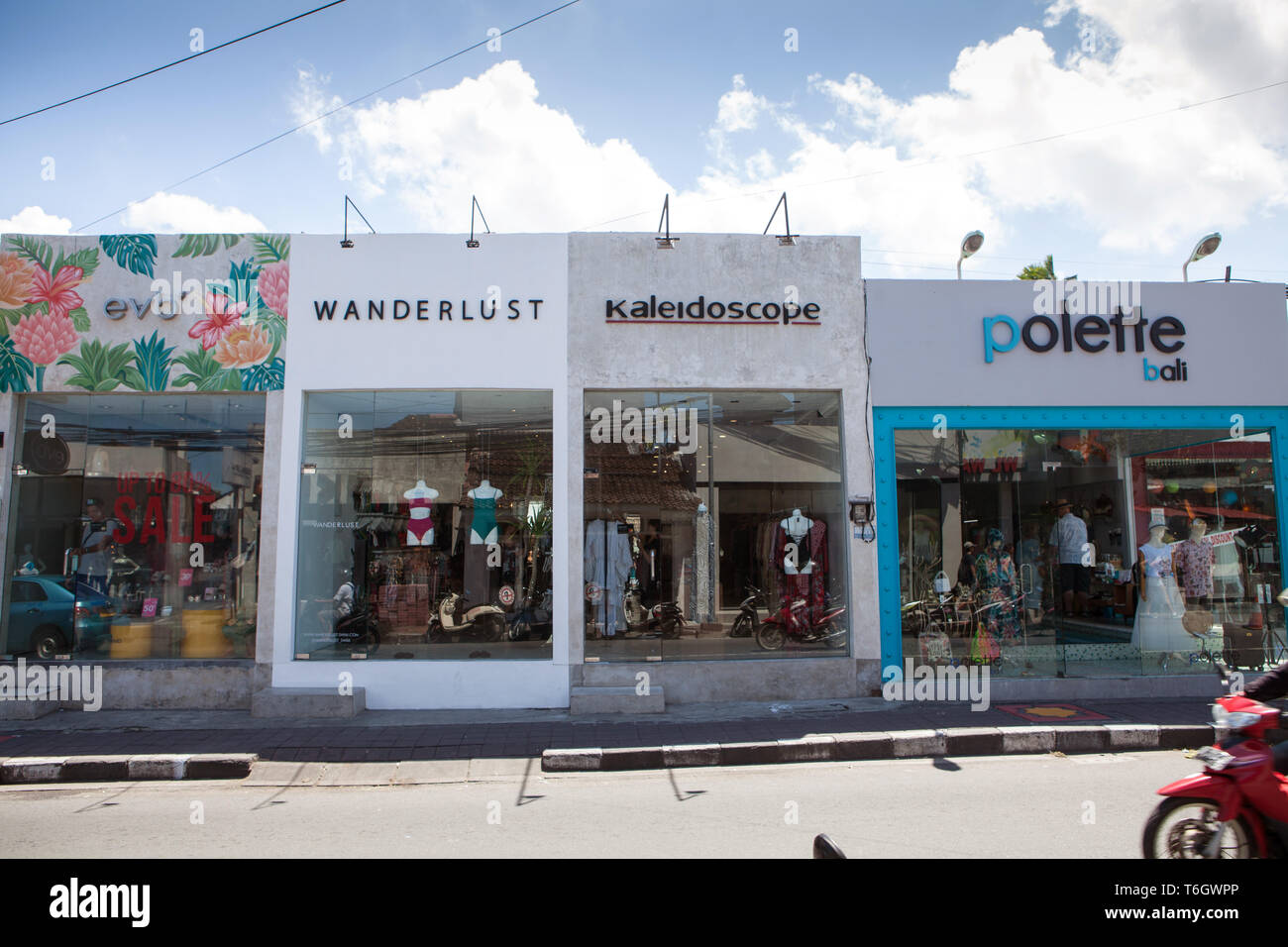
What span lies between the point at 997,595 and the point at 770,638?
342 centimetres

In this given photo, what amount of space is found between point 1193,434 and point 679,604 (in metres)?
7.88

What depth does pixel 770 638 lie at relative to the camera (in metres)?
10.9

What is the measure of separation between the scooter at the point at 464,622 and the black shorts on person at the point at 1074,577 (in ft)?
26.2

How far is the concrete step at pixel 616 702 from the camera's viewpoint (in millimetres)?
9883

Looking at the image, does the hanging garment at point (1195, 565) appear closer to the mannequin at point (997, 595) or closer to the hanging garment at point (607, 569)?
the mannequin at point (997, 595)

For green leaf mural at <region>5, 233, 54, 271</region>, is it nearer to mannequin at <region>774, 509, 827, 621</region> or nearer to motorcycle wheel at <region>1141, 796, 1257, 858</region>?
mannequin at <region>774, 509, 827, 621</region>

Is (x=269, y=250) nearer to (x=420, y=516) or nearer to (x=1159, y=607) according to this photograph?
(x=420, y=516)

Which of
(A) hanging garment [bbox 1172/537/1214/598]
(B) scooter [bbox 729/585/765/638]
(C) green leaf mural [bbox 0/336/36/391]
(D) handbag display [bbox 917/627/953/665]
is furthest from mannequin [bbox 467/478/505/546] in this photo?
(A) hanging garment [bbox 1172/537/1214/598]

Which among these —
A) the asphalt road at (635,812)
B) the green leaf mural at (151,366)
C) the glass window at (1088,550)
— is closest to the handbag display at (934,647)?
the glass window at (1088,550)

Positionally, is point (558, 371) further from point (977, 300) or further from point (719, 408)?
point (977, 300)

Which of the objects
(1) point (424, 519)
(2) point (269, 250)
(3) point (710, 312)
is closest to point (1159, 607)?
(3) point (710, 312)
